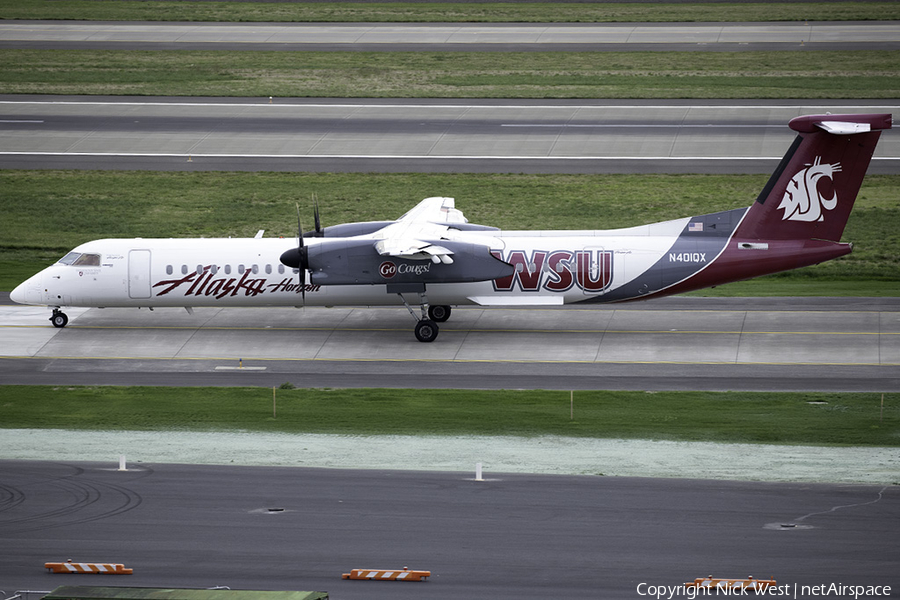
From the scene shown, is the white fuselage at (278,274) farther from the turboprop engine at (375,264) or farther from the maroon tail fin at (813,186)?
the maroon tail fin at (813,186)

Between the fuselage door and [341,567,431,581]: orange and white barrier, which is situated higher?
the fuselage door

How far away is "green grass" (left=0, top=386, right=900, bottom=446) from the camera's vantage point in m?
26.9

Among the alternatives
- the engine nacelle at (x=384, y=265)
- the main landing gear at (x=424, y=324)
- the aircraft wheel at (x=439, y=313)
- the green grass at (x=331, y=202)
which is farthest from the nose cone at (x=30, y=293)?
the aircraft wheel at (x=439, y=313)

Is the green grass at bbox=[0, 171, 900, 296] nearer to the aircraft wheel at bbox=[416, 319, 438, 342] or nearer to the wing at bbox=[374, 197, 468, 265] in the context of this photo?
the wing at bbox=[374, 197, 468, 265]

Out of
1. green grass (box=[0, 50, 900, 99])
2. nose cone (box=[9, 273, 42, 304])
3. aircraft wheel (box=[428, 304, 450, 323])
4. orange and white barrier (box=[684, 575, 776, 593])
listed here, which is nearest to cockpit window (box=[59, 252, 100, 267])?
nose cone (box=[9, 273, 42, 304])

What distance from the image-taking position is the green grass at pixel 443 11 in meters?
79.6

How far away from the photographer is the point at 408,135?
190ft

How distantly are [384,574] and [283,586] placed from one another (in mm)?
1680

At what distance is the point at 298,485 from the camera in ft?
75.3

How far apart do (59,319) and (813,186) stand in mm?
24519

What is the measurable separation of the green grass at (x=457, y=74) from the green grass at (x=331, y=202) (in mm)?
13701

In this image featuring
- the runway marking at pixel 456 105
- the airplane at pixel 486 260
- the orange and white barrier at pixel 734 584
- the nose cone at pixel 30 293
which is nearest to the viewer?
the orange and white barrier at pixel 734 584

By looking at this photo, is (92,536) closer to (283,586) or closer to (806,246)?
(283,586)

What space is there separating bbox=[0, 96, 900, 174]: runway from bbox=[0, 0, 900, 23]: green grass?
64.7ft
